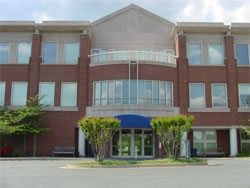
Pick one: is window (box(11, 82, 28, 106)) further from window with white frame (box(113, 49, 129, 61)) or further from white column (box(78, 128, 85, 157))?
window with white frame (box(113, 49, 129, 61))

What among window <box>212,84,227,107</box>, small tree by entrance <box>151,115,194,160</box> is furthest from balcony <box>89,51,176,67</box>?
small tree by entrance <box>151,115,194,160</box>

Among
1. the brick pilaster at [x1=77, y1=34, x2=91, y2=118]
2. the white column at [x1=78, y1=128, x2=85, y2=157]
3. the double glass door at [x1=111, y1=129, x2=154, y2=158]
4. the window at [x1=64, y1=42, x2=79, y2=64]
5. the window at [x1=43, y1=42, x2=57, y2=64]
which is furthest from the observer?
the window at [x1=43, y1=42, x2=57, y2=64]

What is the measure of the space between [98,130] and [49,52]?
495 inches

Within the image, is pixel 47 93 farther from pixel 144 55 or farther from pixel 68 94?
pixel 144 55

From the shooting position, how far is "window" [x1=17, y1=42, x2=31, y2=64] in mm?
26797

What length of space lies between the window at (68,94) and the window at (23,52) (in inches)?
173

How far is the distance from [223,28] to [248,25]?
7.46ft

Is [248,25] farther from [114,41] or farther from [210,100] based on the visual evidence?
[114,41]

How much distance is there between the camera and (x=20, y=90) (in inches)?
1028

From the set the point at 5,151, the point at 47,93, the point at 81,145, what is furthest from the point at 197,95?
the point at 5,151

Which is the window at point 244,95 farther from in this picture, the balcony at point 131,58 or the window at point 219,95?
the balcony at point 131,58

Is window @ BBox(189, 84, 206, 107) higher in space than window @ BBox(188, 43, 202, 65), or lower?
lower

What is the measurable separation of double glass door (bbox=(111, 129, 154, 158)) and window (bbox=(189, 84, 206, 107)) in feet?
16.3

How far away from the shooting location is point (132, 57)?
976 inches
